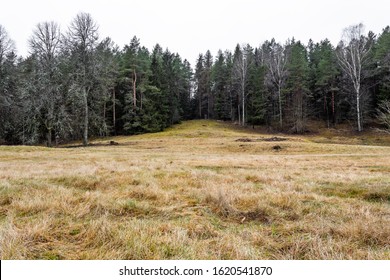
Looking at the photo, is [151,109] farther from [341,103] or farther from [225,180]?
[225,180]

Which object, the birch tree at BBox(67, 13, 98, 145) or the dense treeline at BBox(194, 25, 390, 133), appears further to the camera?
the dense treeline at BBox(194, 25, 390, 133)

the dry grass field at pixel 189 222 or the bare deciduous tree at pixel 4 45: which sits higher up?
the bare deciduous tree at pixel 4 45

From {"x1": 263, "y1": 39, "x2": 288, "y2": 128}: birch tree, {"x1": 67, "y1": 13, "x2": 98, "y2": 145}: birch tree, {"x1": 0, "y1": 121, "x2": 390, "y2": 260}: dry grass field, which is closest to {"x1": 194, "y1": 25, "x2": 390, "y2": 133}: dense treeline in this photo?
{"x1": 263, "y1": 39, "x2": 288, "y2": 128}: birch tree

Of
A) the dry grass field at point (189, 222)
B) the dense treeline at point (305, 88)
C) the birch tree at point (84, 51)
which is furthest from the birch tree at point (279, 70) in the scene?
the dry grass field at point (189, 222)

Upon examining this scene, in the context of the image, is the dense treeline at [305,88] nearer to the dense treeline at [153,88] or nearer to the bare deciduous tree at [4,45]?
the dense treeline at [153,88]

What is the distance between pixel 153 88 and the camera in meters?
49.9

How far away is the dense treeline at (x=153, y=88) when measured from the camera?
3020cm

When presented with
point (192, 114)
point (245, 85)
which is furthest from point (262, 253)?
point (192, 114)

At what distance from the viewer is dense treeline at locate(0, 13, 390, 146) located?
99.1 ft

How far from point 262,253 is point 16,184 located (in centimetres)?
703

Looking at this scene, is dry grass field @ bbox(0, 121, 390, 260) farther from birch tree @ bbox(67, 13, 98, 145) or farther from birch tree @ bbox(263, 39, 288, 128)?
birch tree @ bbox(263, 39, 288, 128)

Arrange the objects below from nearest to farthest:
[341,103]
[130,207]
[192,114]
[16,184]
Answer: [130,207] < [16,184] < [341,103] < [192,114]

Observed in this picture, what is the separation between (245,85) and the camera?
56.9 metres

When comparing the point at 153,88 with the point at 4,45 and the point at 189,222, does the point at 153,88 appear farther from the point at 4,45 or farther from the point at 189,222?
the point at 189,222
